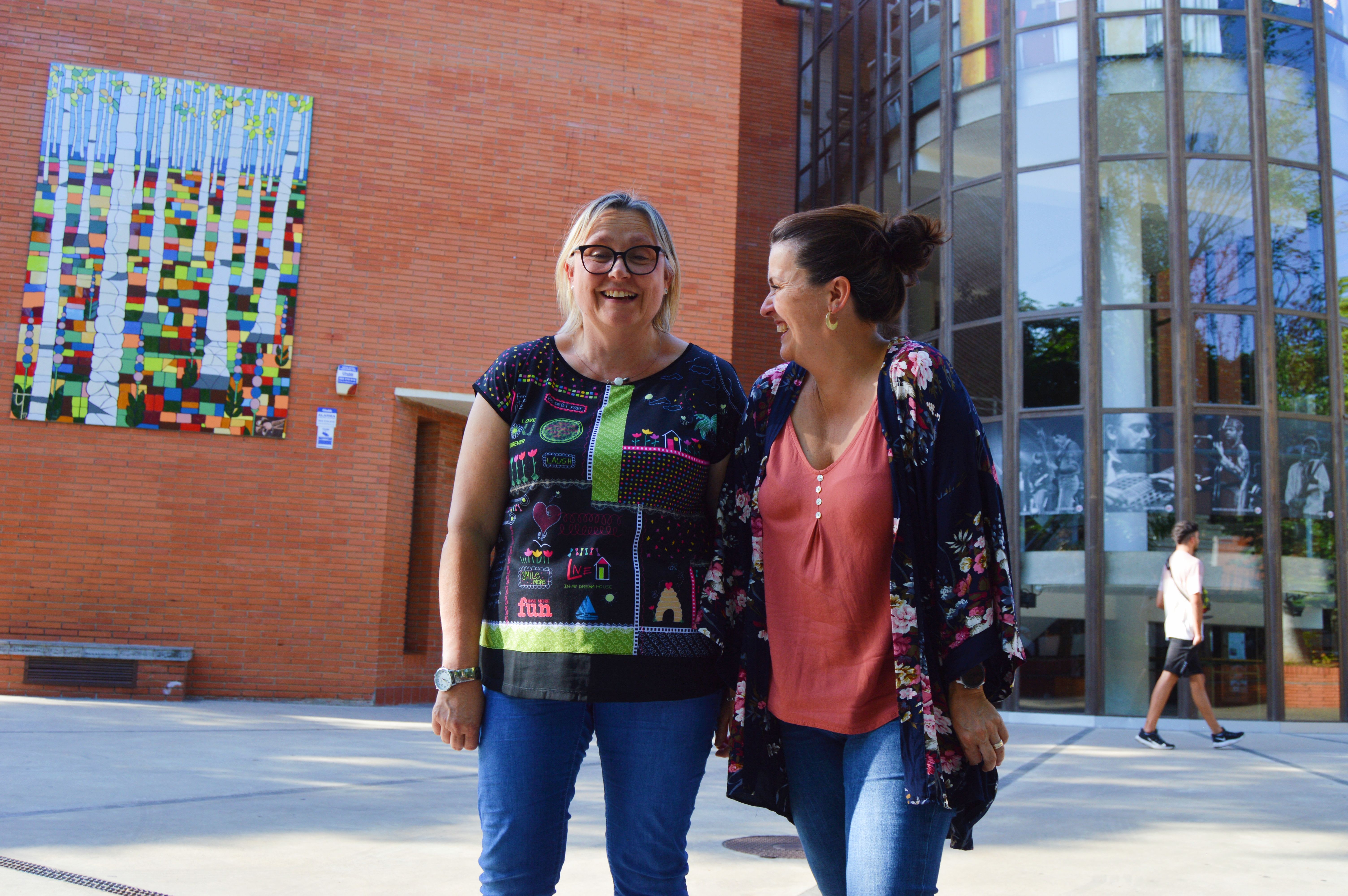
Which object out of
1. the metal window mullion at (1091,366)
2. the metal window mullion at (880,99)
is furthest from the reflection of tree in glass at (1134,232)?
the metal window mullion at (880,99)

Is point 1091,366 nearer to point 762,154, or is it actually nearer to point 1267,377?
point 1267,377

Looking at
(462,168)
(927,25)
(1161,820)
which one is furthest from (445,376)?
(1161,820)

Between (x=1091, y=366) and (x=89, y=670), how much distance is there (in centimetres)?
1068

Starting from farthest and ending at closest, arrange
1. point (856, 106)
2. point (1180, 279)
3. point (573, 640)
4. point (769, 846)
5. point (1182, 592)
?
point (856, 106), point (1180, 279), point (1182, 592), point (769, 846), point (573, 640)

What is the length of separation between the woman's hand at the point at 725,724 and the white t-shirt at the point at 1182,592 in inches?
282

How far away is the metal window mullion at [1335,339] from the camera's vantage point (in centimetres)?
1086

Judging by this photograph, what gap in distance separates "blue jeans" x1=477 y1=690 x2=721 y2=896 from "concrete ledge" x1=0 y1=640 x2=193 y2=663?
9.49 meters

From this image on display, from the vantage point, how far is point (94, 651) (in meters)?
10.2

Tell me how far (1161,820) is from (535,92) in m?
10.3

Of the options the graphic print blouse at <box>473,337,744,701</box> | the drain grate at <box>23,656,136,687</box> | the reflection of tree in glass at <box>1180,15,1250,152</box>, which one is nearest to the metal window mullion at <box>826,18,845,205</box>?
the reflection of tree in glass at <box>1180,15,1250,152</box>

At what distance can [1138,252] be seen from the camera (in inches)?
444

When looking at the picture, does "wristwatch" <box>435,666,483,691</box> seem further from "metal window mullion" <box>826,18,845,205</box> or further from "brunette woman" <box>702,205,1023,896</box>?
"metal window mullion" <box>826,18,845,205</box>

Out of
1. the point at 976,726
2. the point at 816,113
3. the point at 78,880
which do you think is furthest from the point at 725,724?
the point at 816,113

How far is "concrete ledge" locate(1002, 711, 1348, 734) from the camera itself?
33.5 feet
